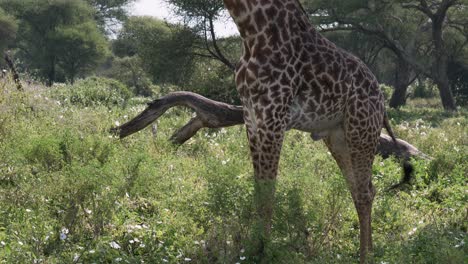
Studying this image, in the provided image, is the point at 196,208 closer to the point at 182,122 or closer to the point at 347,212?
the point at 347,212

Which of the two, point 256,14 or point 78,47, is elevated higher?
point 256,14

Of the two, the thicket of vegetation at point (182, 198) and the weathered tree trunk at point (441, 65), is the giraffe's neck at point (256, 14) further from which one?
the weathered tree trunk at point (441, 65)

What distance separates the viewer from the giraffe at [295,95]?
5.14 metres

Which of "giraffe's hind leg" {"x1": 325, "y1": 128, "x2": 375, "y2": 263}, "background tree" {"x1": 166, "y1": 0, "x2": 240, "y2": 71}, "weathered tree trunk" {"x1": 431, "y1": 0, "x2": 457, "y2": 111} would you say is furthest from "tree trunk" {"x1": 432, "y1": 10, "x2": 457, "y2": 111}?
"giraffe's hind leg" {"x1": 325, "y1": 128, "x2": 375, "y2": 263}

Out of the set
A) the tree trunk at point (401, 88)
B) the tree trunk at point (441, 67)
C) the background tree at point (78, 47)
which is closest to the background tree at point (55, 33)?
the background tree at point (78, 47)

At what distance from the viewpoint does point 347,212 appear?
6.69m

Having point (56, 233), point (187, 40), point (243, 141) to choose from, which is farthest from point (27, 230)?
point (187, 40)

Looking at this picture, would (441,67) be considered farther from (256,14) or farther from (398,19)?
(256,14)

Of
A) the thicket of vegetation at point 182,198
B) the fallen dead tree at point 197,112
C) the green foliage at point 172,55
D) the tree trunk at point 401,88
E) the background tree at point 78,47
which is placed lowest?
the background tree at point 78,47

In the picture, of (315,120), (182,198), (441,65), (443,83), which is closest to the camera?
(315,120)

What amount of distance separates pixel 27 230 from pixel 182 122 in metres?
6.72

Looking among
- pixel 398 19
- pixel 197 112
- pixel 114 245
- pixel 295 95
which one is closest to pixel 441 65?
pixel 398 19

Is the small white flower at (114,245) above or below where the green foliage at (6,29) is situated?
above

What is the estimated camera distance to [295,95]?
5.32m
